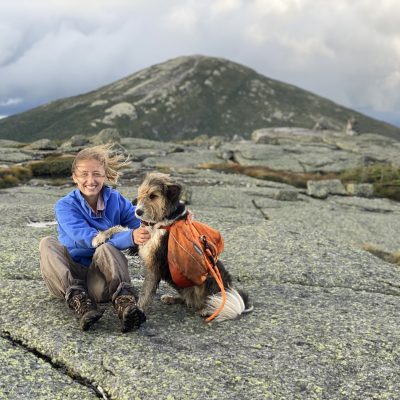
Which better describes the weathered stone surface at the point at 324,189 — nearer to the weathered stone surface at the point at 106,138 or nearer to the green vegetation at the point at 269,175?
the green vegetation at the point at 269,175

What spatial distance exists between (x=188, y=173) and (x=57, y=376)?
38121 mm

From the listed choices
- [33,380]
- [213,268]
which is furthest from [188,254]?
[33,380]

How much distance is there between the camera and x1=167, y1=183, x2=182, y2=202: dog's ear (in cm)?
805

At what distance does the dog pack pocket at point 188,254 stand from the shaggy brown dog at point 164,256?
153mm

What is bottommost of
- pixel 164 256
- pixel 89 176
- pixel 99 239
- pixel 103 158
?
pixel 164 256

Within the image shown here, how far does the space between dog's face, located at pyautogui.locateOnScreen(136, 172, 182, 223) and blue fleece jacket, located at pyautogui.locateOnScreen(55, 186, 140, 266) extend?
803 millimetres

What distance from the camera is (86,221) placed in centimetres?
934

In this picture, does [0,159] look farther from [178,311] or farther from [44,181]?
[178,311]

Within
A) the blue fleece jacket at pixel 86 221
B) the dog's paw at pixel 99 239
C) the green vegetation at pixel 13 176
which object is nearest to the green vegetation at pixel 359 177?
the green vegetation at pixel 13 176

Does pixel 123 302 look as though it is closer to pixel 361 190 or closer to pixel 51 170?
pixel 361 190

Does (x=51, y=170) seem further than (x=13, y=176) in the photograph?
Yes

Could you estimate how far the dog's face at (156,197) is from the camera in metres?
7.98

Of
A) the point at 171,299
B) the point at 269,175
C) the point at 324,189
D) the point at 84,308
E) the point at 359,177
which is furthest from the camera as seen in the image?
the point at 359,177

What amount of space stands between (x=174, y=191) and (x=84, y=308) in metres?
2.73
